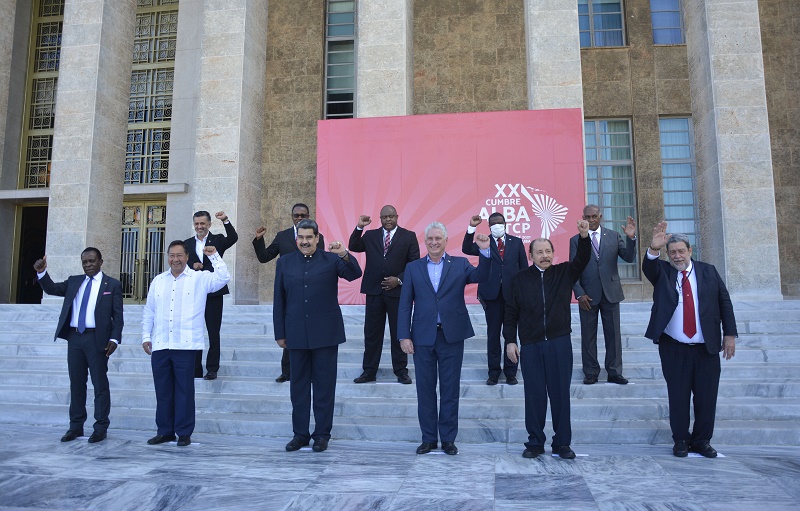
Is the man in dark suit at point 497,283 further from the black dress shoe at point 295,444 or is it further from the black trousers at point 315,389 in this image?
the black dress shoe at point 295,444

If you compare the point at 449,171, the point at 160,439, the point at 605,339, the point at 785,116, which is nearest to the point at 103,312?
the point at 160,439

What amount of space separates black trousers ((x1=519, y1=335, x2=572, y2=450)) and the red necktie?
116 centimetres

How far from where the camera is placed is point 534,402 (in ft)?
20.5

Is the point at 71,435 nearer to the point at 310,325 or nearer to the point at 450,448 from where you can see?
the point at 310,325

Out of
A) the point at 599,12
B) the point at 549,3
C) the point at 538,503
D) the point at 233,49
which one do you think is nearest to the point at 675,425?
the point at 538,503

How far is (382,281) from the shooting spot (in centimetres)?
845

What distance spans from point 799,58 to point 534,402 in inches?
629

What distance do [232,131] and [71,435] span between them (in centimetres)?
887

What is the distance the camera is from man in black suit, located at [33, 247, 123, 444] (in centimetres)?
708

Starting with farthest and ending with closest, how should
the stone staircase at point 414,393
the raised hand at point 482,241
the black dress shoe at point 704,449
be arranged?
the stone staircase at point 414,393
the raised hand at point 482,241
the black dress shoe at point 704,449

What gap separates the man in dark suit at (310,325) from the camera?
6660mm

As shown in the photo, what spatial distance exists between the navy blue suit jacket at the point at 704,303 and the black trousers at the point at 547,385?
2.98 feet

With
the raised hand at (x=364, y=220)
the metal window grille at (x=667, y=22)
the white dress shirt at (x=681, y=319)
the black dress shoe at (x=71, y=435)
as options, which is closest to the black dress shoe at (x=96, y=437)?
the black dress shoe at (x=71, y=435)

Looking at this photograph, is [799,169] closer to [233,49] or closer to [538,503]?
[233,49]
